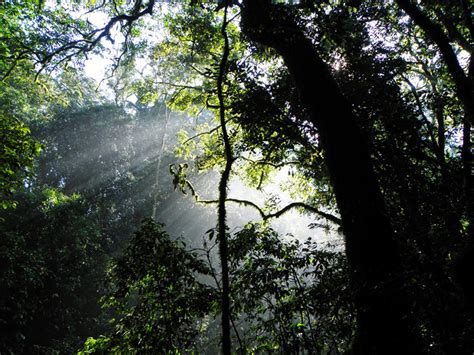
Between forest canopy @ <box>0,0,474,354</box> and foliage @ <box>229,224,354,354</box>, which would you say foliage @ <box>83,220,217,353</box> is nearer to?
forest canopy @ <box>0,0,474,354</box>

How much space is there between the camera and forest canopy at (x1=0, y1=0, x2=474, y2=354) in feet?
9.53

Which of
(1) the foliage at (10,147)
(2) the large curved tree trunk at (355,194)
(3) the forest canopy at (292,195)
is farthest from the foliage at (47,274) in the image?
(2) the large curved tree trunk at (355,194)

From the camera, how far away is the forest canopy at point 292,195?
291cm

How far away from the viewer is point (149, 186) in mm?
21797

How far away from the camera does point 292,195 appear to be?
1060cm

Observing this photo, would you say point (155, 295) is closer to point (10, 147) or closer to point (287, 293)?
point (287, 293)

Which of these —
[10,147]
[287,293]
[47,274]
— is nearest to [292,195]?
[287,293]

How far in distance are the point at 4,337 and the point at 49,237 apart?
13.2 feet

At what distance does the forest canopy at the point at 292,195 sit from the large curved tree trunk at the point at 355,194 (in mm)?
18

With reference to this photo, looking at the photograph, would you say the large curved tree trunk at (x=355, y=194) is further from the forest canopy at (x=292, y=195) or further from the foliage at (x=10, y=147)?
the foliage at (x=10, y=147)

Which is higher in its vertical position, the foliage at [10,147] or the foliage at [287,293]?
the foliage at [10,147]

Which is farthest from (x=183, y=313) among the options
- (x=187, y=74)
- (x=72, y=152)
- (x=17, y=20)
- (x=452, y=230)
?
(x=72, y=152)

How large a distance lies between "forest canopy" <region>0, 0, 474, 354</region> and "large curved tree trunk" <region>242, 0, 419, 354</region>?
0.06ft

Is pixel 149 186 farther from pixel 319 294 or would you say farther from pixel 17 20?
pixel 319 294
